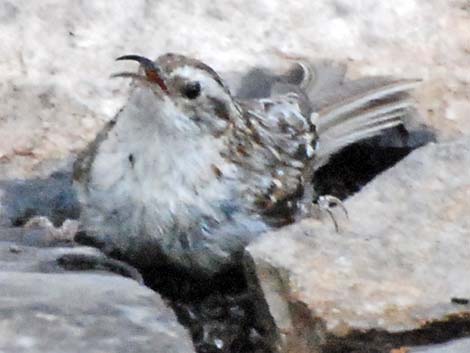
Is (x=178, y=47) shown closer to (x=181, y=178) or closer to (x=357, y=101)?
(x=357, y=101)

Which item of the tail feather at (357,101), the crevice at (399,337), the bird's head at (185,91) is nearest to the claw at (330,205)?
A: the bird's head at (185,91)

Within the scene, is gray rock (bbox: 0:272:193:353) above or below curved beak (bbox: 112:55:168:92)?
below

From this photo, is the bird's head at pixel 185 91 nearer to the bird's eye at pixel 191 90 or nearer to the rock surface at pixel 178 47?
the bird's eye at pixel 191 90

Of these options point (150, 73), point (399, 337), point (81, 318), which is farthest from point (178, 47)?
point (81, 318)

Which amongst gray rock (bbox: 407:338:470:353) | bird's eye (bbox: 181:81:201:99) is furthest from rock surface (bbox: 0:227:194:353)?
bird's eye (bbox: 181:81:201:99)

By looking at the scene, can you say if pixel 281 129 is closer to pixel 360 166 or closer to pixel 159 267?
pixel 360 166

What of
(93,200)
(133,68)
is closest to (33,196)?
(93,200)

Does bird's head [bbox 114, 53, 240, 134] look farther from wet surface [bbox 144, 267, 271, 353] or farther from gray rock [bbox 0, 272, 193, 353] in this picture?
gray rock [bbox 0, 272, 193, 353]
